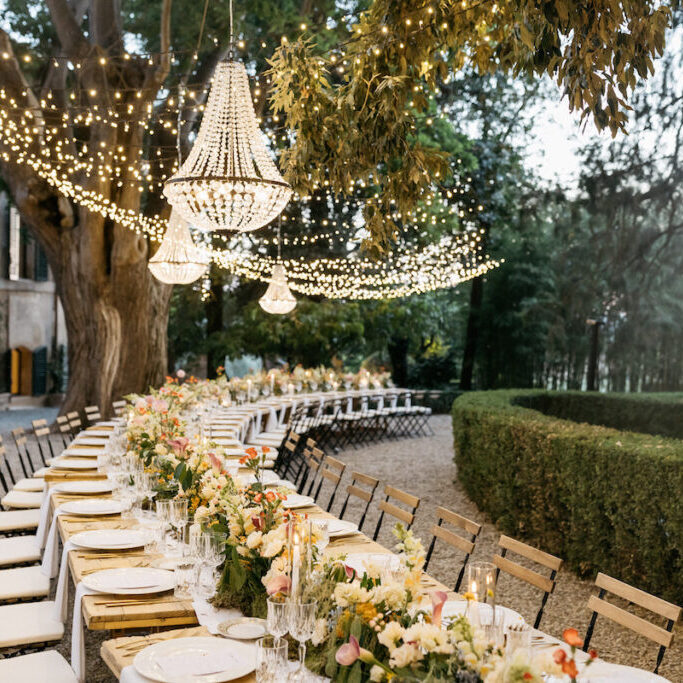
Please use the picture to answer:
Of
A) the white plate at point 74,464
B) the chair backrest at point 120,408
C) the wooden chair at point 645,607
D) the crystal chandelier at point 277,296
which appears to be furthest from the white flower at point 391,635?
the crystal chandelier at point 277,296

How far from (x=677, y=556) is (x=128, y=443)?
394 cm

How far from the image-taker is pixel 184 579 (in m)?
3.40

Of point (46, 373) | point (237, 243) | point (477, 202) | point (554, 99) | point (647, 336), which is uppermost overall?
point (554, 99)

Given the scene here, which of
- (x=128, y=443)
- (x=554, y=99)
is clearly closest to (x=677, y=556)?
(x=128, y=443)

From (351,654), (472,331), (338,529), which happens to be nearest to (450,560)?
(338,529)

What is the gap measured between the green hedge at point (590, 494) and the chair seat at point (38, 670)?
4050 millimetres

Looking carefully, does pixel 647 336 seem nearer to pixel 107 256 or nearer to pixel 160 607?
pixel 107 256

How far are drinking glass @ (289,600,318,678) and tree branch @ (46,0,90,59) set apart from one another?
12.1 meters

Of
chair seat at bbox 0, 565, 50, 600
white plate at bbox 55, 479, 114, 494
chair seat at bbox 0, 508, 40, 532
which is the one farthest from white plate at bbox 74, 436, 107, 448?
chair seat at bbox 0, 565, 50, 600

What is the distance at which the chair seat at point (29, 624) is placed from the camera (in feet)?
12.7

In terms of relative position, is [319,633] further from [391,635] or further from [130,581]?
[130,581]

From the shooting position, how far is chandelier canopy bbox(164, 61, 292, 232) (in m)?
4.99

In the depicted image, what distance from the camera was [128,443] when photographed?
18.5ft

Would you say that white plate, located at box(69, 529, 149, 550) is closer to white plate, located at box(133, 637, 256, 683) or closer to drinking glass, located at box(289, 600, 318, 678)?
white plate, located at box(133, 637, 256, 683)
